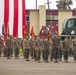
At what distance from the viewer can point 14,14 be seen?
68.8 feet

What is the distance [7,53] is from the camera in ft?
84.6

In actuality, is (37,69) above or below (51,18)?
below

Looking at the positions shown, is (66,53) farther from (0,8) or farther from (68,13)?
(68,13)

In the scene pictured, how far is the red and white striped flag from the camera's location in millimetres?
20500

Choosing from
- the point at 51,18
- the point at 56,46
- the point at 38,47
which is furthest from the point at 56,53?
the point at 51,18

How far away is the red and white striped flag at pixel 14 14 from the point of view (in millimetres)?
20500

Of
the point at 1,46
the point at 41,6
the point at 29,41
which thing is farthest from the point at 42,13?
the point at 29,41

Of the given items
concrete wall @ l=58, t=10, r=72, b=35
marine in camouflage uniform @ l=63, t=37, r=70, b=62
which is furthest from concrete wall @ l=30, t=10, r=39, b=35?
marine in camouflage uniform @ l=63, t=37, r=70, b=62

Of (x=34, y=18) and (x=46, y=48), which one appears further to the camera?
(x=34, y=18)

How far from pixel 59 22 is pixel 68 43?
29.6m

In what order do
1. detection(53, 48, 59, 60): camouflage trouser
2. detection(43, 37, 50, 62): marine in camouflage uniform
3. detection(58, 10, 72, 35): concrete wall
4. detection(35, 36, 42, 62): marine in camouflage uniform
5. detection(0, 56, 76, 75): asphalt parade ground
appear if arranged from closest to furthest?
detection(0, 56, 76, 75): asphalt parade ground < detection(43, 37, 50, 62): marine in camouflage uniform < detection(35, 36, 42, 62): marine in camouflage uniform < detection(53, 48, 59, 60): camouflage trouser < detection(58, 10, 72, 35): concrete wall

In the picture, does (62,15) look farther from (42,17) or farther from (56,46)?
(56,46)

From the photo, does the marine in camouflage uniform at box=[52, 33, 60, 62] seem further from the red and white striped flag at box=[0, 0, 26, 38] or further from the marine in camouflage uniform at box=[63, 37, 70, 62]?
the red and white striped flag at box=[0, 0, 26, 38]

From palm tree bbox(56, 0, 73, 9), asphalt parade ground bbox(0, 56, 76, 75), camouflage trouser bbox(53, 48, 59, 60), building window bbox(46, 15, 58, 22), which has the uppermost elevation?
palm tree bbox(56, 0, 73, 9)
